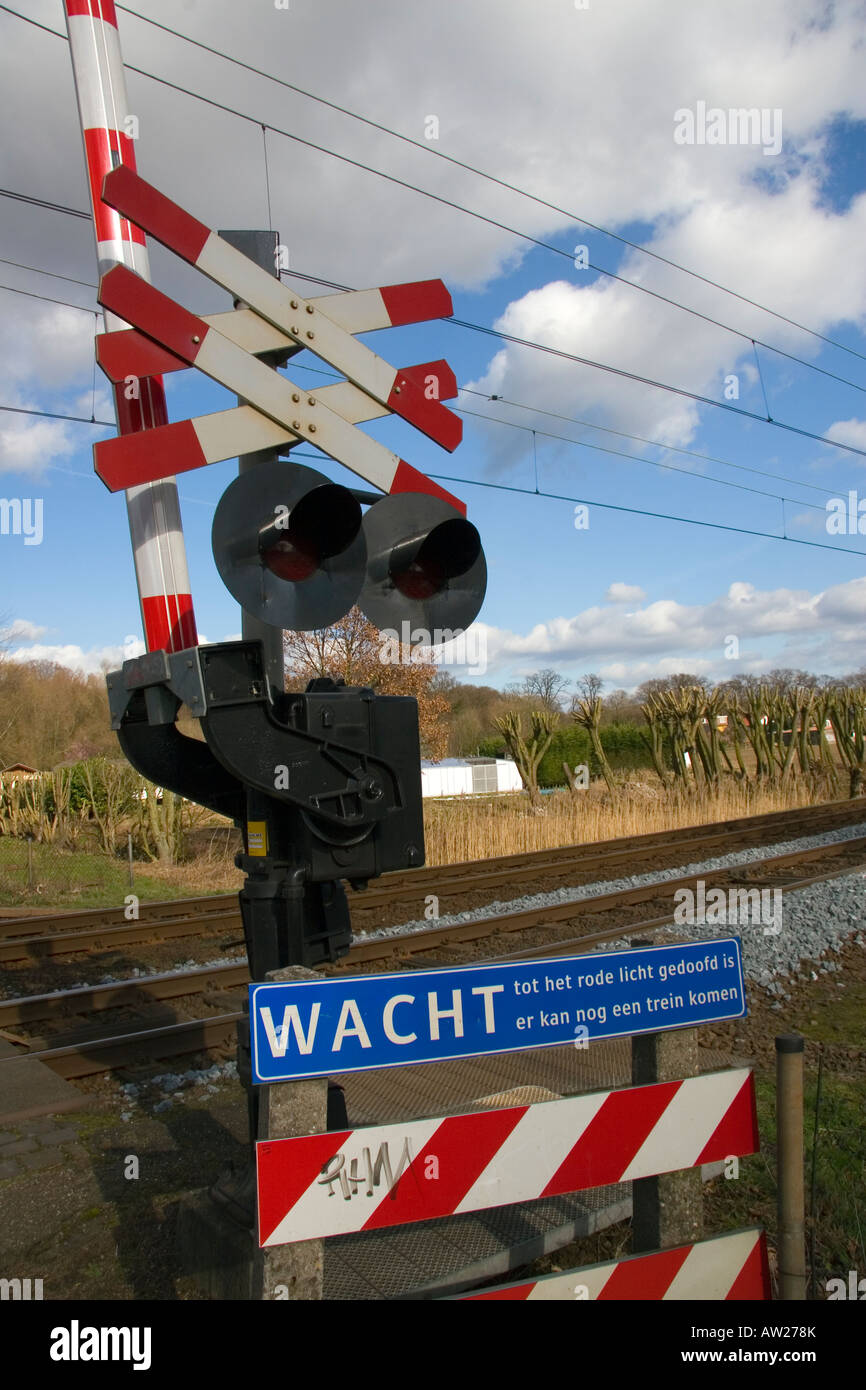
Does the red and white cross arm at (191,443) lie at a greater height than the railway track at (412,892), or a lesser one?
greater

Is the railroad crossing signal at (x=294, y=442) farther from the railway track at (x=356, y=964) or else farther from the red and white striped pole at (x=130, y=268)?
the railway track at (x=356, y=964)

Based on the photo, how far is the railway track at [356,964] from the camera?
6.15m

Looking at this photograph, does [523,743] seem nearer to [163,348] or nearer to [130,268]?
[130,268]

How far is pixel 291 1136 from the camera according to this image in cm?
223

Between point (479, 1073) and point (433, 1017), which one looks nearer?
point (433, 1017)

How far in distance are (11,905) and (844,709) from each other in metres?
26.1

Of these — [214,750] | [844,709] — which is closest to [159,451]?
[214,750]

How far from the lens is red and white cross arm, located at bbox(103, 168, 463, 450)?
2.84m

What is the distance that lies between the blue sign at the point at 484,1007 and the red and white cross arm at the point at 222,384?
1.53 metres

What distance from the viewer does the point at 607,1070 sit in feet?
16.2

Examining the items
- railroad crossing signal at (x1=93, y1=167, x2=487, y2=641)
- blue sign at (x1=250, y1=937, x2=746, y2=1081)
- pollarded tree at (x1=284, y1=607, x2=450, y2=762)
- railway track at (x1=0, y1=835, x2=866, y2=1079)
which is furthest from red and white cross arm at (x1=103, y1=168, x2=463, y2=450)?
pollarded tree at (x1=284, y1=607, x2=450, y2=762)

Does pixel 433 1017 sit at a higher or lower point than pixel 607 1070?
higher

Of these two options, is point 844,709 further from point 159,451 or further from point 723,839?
point 159,451

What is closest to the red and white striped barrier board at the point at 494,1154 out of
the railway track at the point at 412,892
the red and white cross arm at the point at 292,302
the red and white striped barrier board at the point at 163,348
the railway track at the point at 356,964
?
the railway track at the point at 356,964
